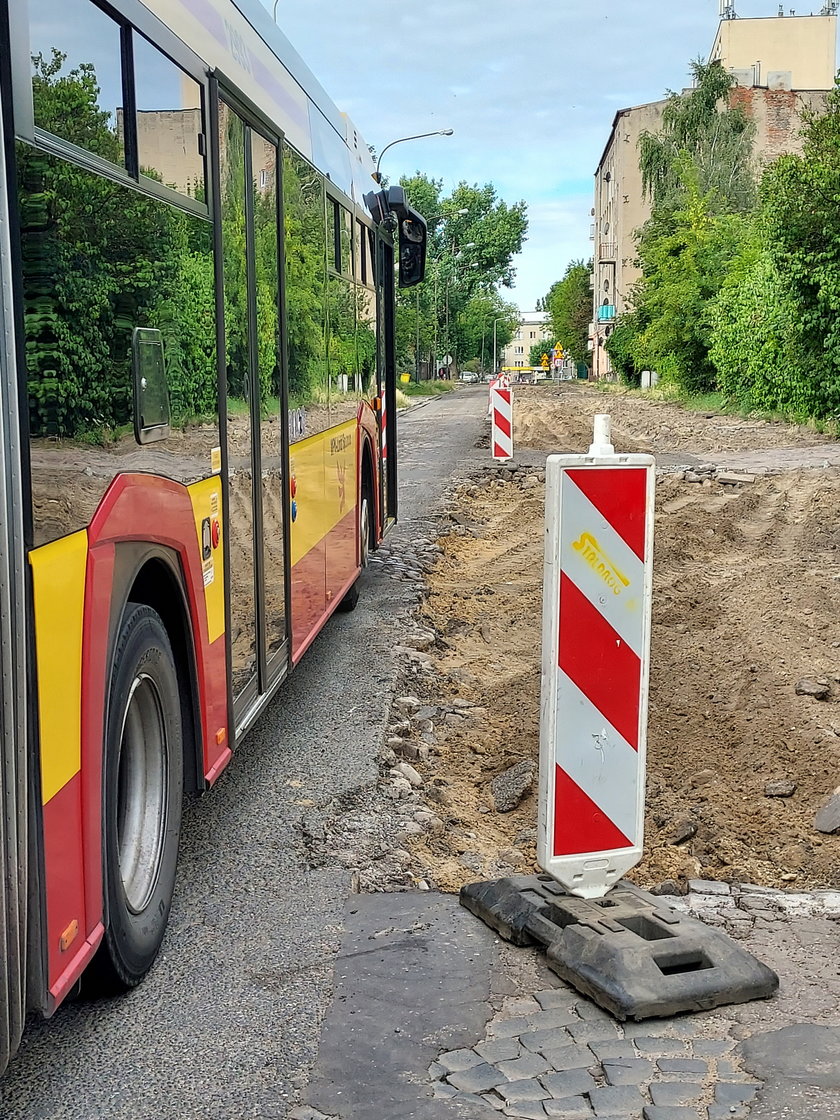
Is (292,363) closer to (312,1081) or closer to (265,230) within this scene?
(265,230)

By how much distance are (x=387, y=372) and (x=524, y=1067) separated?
28.4 ft

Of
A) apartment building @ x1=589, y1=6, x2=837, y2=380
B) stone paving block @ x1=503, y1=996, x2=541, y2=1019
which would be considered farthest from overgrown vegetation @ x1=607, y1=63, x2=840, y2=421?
stone paving block @ x1=503, y1=996, x2=541, y2=1019

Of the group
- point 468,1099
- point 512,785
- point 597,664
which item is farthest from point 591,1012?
point 512,785

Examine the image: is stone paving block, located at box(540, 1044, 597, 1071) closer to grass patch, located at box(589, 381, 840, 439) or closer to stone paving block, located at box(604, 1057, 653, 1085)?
stone paving block, located at box(604, 1057, 653, 1085)

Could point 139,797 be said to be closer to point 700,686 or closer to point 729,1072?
point 729,1072

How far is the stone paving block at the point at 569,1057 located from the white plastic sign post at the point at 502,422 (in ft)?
58.7

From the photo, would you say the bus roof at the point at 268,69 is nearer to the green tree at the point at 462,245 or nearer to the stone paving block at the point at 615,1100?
the stone paving block at the point at 615,1100

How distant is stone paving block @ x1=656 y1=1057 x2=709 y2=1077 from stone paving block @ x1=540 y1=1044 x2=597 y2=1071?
0.18 meters

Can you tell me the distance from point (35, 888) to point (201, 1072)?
881mm

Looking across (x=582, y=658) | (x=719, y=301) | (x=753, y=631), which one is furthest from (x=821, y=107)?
(x=582, y=658)

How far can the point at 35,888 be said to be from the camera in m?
2.66

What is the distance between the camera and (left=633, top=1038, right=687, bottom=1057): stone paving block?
3.22 meters

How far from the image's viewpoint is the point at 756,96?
63.2 metres

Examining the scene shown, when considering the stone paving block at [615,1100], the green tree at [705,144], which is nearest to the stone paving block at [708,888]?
the stone paving block at [615,1100]
